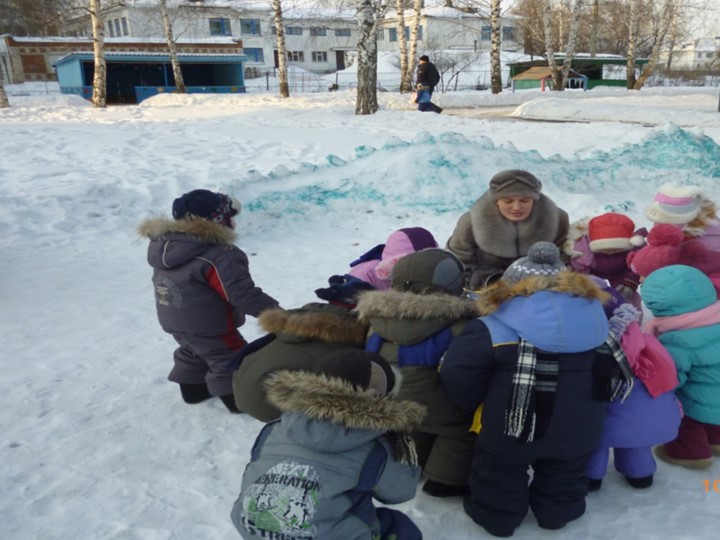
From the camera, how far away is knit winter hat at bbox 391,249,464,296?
254 centimetres

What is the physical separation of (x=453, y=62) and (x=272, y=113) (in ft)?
91.7

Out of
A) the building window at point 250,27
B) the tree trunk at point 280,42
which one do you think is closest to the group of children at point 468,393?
the tree trunk at point 280,42

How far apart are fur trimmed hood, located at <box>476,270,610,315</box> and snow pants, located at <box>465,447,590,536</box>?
600 mm

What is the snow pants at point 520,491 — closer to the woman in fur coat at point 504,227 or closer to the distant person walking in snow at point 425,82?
the woman in fur coat at point 504,227

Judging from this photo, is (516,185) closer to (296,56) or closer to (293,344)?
(293,344)

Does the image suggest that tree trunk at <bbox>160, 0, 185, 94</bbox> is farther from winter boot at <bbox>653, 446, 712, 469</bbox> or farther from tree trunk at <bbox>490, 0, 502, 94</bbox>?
winter boot at <bbox>653, 446, 712, 469</bbox>

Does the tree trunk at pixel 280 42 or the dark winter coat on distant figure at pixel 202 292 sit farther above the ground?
the tree trunk at pixel 280 42

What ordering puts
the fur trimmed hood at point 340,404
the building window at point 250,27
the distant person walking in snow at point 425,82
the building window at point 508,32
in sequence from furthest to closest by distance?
the building window at point 508,32 → the building window at point 250,27 → the distant person walking in snow at point 425,82 → the fur trimmed hood at point 340,404

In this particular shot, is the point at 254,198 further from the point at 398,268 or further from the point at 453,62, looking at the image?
the point at 453,62

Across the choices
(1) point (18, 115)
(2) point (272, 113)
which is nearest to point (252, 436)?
(2) point (272, 113)

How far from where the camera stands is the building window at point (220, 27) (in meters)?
45.1

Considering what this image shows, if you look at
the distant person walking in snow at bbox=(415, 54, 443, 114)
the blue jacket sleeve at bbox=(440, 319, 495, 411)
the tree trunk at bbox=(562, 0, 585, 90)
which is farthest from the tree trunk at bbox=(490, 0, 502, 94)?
the blue jacket sleeve at bbox=(440, 319, 495, 411)

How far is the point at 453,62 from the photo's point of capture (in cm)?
4025

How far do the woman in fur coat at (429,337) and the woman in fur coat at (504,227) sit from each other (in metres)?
1.25
